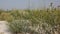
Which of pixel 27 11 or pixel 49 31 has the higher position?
pixel 27 11

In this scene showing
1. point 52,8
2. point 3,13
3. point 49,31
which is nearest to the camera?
point 49,31

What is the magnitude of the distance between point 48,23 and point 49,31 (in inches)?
7.5

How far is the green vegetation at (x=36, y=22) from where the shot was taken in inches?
191

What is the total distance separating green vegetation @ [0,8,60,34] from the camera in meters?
4.84

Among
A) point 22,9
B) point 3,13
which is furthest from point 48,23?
point 3,13

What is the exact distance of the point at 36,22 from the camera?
4.95 metres

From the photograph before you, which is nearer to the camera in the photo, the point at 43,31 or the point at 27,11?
the point at 43,31

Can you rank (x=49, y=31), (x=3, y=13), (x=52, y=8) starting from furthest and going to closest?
1. (x=3, y=13)
2. (x=52, y=8)
3. (x=49, y=31)

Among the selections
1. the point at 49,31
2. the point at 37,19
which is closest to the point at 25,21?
the point at 37,19

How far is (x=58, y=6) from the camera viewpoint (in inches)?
202

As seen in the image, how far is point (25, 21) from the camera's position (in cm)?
498

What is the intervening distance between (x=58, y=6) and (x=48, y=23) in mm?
488

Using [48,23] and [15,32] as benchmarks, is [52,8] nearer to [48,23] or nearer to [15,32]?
[48,23]

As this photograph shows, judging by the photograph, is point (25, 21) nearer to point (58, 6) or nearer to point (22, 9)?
point (22, 9)
